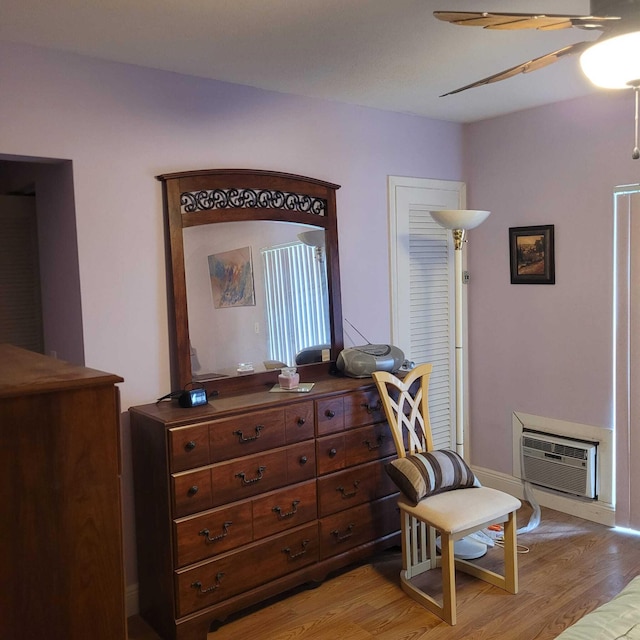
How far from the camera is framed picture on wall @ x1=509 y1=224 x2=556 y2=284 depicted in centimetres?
378

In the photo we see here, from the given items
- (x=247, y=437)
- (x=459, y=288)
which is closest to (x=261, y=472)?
(x=247, y=437)

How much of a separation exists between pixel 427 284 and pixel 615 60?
8.14 feet

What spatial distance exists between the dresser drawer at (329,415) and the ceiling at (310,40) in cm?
156

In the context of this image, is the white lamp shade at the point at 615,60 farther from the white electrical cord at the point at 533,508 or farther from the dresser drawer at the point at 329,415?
the white electrical cord at the point at 533,508

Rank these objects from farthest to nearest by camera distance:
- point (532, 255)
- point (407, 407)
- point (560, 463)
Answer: point (532, 255) < point (560, 463) < point (407, 407)

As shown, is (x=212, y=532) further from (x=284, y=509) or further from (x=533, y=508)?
(x=533, y=508)

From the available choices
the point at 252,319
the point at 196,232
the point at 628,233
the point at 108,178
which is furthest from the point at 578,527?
the point at 108,178

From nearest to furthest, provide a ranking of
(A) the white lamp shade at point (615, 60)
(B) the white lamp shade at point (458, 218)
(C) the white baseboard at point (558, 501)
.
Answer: (A) the white lamp shade at point (615, 60) → (B) the white lamp shade at point (458, 218) → (C) the white baseboard at point (558, 501)

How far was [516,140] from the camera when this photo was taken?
3.92m

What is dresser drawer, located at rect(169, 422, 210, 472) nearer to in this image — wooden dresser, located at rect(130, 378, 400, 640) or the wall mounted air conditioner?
wooden dresser, located at rect(130, 378, 400, 640)

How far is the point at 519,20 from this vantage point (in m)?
1.66

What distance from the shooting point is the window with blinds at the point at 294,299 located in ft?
10.5

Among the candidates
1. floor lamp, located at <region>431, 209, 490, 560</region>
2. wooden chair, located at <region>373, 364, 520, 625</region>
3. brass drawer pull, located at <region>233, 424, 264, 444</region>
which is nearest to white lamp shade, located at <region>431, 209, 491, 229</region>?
floor lamp, located at <region>431, 209, 490, 560</region>

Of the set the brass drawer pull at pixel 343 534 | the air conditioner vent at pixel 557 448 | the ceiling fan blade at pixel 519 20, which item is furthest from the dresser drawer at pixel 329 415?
the ceiling fan blade at pixel 519 20
